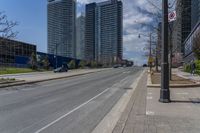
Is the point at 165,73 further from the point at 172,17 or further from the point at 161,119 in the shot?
the point at 161,119

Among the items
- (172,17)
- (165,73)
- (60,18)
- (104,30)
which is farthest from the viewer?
(104,30)

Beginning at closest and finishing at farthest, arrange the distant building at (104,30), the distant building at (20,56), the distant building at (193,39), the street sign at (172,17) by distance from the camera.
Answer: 1. the street sign at (172,17)
2. the distant building at (193,39)
3. the distant building at (20,56)
4. the distant building at (104,30)

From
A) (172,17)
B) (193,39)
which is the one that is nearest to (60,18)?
(193,39)

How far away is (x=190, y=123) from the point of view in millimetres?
9359

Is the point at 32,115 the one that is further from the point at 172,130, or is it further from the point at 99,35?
the point at 99,35

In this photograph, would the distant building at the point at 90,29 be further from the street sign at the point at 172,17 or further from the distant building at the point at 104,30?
the street sign at the point at 172,17

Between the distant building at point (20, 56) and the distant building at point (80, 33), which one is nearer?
the distant building at point (20, 56)

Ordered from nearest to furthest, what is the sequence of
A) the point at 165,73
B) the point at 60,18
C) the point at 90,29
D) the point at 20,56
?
the point at 165,73
the point at 20,56
the point at 60,18
the point at 90,29

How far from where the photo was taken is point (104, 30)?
484 feet

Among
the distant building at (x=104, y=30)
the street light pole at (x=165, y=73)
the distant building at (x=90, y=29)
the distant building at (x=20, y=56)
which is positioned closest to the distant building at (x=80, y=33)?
the distant building at (x=90, y=29)

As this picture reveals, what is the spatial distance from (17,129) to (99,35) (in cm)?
14668

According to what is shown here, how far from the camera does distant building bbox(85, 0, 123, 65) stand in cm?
13275

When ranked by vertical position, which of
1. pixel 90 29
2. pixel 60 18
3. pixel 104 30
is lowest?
pixel 60 18

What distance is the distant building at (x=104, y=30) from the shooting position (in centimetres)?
13275
